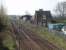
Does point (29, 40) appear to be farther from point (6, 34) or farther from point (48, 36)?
point (6, 34)

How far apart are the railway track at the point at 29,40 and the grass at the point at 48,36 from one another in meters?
0.10

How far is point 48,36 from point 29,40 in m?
0.67

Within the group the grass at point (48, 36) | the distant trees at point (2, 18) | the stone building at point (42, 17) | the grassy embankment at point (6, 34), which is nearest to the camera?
the grassy embankment at point (6, 34)

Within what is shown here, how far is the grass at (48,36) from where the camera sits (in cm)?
524

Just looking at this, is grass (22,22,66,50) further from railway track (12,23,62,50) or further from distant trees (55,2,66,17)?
distant trees (55,2,66,17)

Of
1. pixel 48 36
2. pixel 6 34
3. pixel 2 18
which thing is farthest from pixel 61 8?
pixel 6 34

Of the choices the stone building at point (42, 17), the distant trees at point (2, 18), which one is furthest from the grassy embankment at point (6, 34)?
the stone building at point (42, 17)

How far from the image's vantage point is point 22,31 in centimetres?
597

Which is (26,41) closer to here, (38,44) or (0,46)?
(38,44)

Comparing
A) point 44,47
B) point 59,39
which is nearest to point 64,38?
point 59,39

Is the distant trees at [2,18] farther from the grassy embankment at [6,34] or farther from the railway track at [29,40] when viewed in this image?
the railway track at [29,40]

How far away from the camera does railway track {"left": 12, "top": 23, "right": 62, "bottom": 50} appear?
5250mm

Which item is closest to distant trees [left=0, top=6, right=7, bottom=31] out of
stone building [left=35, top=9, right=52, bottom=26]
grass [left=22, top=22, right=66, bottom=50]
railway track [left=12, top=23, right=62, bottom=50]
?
railway track [left=12, top=23, right=62, bottom=50]

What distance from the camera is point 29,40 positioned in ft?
20.0
